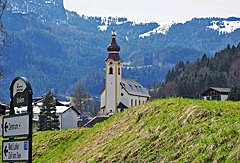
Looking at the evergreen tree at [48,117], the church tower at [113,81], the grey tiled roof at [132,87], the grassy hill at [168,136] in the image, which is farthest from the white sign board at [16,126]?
the grey tiled roof at [132,87]

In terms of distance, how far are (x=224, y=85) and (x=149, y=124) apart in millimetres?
138150

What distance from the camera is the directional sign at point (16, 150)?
10891 millimetres

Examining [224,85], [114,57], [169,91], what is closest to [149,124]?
[114,57]

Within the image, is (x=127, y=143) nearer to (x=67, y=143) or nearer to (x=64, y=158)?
(x=64, y=158)

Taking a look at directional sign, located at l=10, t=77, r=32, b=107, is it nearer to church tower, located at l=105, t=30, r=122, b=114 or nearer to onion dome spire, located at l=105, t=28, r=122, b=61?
onion dome spire, located at l=105, t=28, r=122, b=61

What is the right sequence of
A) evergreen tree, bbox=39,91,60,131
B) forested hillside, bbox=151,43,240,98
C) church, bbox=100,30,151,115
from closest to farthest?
evergreen tree, bbox=39,91,60,131 < church, bbox=100,30,151,115 < forested hillside, bbox=151,43,240,98

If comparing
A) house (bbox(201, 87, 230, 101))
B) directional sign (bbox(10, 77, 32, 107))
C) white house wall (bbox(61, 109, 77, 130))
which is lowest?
white house wall (bbox(61, 109, 77, 130))

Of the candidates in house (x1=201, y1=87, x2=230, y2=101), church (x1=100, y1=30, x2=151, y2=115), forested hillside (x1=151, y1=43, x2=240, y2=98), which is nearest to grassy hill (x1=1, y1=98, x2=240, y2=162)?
church (x1=100, y1=30, x2=151, y2=115)

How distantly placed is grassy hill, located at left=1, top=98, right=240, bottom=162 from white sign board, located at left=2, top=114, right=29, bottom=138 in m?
4.22

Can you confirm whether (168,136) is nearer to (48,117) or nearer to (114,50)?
(48,117)

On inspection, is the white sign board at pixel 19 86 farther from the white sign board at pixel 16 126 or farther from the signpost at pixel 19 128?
the white sign board at pixel 16 126

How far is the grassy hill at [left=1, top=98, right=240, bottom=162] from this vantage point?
11.4 m

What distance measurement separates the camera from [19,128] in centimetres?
1112

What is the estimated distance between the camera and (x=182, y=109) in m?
15.1
